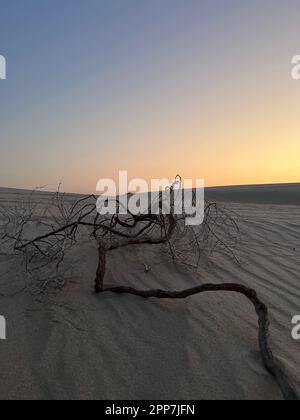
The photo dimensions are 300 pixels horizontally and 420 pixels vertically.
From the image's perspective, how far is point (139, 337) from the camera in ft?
10.5

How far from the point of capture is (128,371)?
2.80 metres

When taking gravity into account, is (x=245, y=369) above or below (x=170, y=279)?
below

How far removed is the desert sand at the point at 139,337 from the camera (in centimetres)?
266

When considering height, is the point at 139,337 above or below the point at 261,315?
below

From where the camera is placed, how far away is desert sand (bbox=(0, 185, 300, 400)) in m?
2.66

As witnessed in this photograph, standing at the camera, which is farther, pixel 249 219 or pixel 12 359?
pixel 249 219

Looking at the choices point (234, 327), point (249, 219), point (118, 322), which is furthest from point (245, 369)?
point (249, 219)

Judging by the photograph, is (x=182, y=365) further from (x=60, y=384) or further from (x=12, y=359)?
(x=12, y=359)
